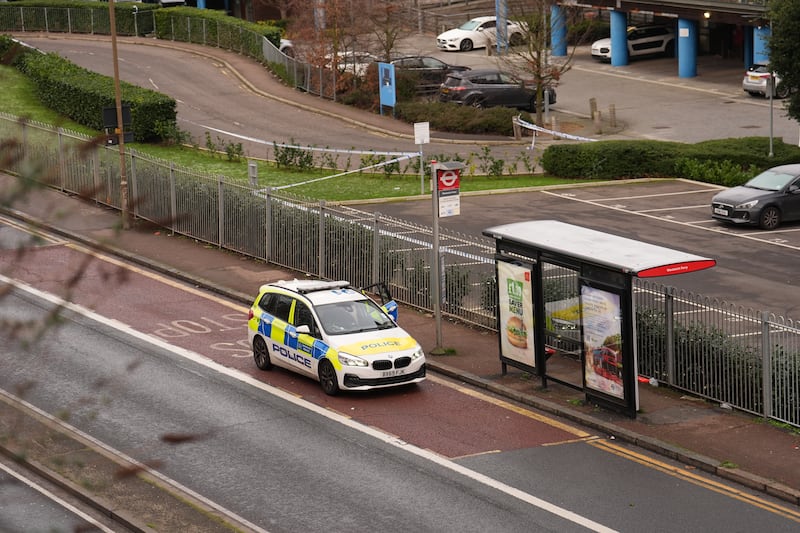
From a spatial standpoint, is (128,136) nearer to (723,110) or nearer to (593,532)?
(593,532)

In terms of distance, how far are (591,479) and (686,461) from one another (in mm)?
1380

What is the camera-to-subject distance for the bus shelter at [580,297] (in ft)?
57.3

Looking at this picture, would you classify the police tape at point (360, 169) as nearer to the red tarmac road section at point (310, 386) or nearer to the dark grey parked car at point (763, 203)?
the red tarmac road section at point (310, 386)

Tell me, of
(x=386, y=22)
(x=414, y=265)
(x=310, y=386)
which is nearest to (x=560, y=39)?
(x=386, y=22)

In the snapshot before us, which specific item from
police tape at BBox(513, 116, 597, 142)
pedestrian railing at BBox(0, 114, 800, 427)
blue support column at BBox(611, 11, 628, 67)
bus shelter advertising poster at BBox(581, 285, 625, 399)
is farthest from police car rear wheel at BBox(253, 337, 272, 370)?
blue support column at BBox(611, 11, 628, 67)

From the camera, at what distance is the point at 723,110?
5038 cm

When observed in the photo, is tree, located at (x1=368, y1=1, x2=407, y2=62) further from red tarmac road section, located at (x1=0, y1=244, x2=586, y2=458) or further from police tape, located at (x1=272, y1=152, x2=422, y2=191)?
red tarmac road section, located at (x1=0, y1=244, x2=586, y2=458)

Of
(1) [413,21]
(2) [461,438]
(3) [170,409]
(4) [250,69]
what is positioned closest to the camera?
(2) [461,438]

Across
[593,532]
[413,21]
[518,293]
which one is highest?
[413,21]

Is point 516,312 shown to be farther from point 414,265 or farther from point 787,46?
point 787,46

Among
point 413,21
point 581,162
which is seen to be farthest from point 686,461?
point 413,21

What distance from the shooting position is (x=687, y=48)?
190 feet

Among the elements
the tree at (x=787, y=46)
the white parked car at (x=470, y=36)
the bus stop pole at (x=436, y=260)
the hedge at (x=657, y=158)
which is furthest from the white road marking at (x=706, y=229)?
the white parked car at (x=470, y=36)

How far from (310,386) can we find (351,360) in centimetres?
137
